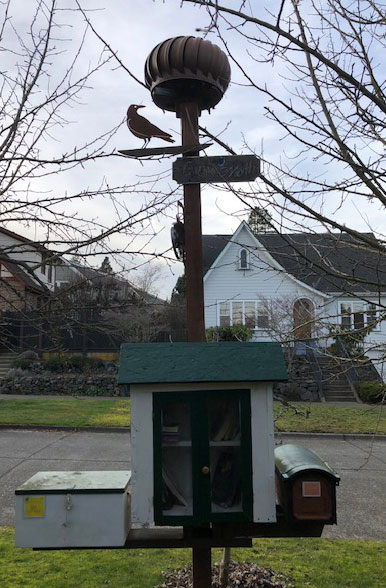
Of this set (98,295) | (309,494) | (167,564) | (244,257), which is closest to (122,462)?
(167,564)

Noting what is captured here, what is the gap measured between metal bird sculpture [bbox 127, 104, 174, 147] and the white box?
204cm

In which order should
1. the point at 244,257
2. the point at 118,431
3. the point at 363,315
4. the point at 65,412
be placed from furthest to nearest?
1. the point at 65,412
2. the point at 118,431
3. the point at 244,257
4. the point at 363,315

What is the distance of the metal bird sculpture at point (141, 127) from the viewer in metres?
3.08

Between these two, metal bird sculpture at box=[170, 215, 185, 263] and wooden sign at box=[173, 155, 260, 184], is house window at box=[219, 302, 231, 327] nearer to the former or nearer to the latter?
metal bird sculpture at box=[170, 215, 185, 263]

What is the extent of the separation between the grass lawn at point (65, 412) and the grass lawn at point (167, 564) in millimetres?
6544

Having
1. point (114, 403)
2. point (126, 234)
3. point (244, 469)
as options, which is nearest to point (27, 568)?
point (244, 469)

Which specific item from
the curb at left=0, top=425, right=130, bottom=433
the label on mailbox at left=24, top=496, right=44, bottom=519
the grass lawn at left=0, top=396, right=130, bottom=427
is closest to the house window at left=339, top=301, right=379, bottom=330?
the label on mailbox at left=24, top=496, right=44, bottom=519

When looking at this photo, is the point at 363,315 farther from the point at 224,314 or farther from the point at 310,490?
the point at 224,314

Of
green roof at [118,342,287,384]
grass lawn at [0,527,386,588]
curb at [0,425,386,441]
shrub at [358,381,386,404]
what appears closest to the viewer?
green roof at [118,342,287,384]

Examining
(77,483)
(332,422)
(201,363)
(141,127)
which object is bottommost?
(332,422)

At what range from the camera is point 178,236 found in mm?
3121

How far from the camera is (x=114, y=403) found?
48.3 ft

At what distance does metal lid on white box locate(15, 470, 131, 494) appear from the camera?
8.25ft

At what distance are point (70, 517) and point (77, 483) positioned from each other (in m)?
0.17
